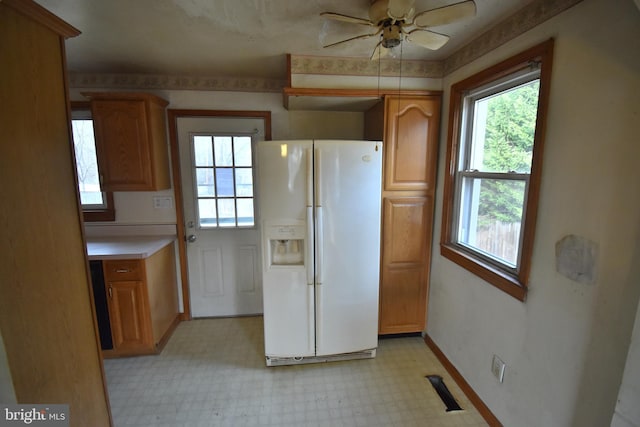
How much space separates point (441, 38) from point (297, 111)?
4.60 feet

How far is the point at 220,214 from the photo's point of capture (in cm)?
260

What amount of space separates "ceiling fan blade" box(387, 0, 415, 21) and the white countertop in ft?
7.07

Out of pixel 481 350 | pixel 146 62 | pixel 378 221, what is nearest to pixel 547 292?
pixel 481 350

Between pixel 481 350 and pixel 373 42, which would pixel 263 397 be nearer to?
pixel 481 350

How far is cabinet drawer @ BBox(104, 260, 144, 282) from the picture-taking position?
6.54ft

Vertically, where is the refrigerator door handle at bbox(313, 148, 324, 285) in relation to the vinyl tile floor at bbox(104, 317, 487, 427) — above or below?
above

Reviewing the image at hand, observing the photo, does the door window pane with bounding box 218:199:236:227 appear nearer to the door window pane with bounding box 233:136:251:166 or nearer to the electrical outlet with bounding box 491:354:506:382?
the door window pane with bounding box 233:136:251:166

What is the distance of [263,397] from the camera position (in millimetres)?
1795

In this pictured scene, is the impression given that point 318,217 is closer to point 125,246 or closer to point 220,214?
point 220,214

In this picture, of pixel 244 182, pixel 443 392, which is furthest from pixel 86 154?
pixel 443 392

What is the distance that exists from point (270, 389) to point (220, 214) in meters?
1.53

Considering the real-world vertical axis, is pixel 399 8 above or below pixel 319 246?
above

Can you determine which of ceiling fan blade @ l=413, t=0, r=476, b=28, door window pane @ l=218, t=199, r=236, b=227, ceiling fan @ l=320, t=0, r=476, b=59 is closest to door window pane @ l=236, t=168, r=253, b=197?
door window pane @ l=218, t=199, r=236, b=227

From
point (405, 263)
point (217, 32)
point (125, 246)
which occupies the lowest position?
point (405, 263)
